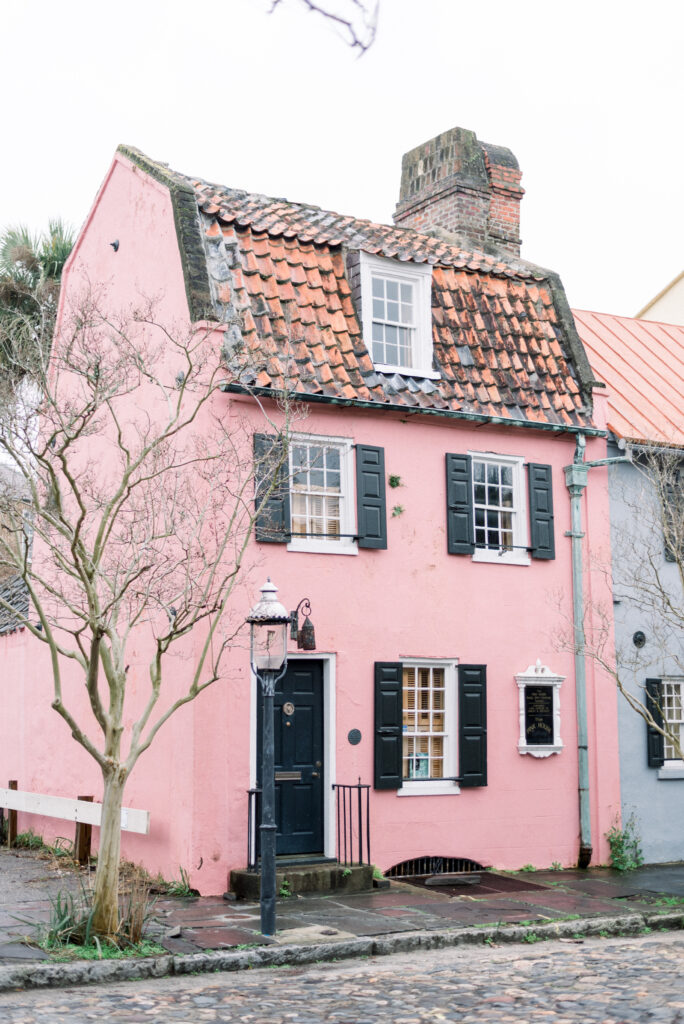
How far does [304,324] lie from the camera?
14320 millimetres

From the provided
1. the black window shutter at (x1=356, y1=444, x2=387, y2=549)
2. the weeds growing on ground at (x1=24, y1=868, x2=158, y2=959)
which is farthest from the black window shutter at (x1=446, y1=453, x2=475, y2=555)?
the weeds growing on ground at (x1=24, y1=868, x2=158, y2=959)

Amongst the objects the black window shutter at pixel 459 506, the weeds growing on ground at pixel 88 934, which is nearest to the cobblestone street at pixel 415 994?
the weeds growing on ground at pixel 88 934

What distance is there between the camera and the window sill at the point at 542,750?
14.7m

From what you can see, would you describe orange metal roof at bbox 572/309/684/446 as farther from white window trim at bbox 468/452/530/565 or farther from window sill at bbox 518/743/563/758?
window sill at bbox 518/743/563/758

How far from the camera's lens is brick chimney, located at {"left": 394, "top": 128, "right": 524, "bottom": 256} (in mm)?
18328

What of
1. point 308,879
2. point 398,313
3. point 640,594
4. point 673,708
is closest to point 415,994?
point 308,879

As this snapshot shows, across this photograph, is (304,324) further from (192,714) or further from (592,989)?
(592,989)

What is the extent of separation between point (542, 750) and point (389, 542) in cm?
328

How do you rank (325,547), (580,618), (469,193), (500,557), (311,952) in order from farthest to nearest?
(469,193) < (580,618) < (500,557) < (325,547) < (311,952)

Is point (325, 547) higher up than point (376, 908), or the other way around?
point (325, 547)

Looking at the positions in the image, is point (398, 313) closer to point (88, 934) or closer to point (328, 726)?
point (328, 726)

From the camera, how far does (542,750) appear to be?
583 inches

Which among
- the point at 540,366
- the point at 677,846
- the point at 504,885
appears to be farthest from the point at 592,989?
the point at 540,366

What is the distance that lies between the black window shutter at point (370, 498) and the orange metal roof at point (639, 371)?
358 centimetres
